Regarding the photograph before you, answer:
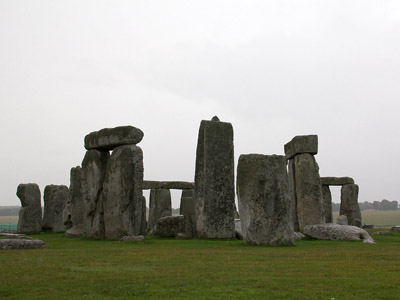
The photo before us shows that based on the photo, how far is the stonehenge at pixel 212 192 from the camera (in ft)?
33.7

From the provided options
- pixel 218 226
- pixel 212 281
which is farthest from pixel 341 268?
pixel 218 226

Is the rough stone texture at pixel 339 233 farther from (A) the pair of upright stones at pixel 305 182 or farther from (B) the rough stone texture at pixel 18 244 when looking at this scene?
(B) the rough stone texture at pixel 18 244

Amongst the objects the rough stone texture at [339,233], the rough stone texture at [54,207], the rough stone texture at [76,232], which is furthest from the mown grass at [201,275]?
the rough stone texture at [54,207]

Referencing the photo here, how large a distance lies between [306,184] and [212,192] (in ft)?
14.2

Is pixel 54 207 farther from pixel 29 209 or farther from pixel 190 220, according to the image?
pixel 190 220

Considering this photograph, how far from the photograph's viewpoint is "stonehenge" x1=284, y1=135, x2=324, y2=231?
52.8 feet

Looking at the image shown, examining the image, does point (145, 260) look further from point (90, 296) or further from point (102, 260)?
point (90, 296)

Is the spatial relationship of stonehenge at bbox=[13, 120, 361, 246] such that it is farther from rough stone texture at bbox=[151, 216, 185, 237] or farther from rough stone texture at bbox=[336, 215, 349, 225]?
rough stone texture at bbox=[336, 215, 349, 225]

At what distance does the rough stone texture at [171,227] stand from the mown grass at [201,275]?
5805 mm

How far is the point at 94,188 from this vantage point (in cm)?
1460

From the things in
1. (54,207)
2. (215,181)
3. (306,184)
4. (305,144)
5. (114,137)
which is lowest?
(54,207)

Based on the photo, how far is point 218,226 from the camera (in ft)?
Result: 44.4

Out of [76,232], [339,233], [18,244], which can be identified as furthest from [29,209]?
[339,233]

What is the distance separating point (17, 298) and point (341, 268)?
4.49 meters
